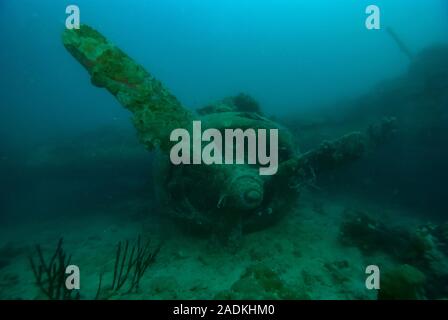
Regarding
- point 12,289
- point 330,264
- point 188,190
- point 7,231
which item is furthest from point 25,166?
point 330,264

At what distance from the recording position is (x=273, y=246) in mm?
6387

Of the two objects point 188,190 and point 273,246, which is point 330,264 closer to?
point 273,246

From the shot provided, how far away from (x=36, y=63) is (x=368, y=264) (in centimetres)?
11816

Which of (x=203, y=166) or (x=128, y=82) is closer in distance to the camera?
(x=128, y=82)

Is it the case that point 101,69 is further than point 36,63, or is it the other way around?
point 36,63

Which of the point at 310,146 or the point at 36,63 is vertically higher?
the point at 36,63

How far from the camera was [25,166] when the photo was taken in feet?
40.7

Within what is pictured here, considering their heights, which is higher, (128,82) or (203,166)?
(128,82)

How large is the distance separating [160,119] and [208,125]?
123 cm

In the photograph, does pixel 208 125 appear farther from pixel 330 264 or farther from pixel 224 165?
pixel 330 264

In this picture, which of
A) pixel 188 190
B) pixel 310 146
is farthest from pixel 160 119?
pixel 310 146
